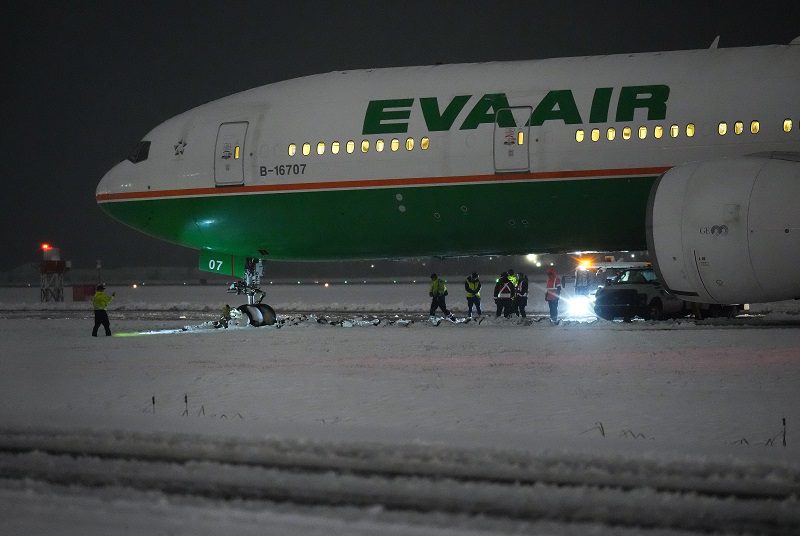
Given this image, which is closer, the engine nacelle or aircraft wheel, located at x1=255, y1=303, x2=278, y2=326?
the engine nacelle

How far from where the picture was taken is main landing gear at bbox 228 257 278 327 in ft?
71.6

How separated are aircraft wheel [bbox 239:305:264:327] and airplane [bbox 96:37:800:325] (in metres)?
1.34

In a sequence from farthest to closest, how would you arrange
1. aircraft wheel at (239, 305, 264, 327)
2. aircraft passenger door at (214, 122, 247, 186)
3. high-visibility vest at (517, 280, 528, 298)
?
high-visibility vest at (517, 280, 528, 298) < aircraft wheel at (239, 305, 264, 327) < aircraft passenger door at (214, 122, 247, 186)

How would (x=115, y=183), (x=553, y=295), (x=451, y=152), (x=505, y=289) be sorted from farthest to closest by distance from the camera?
(x=553, y=295)
(x=505, y=289)
(x=115, y=183)
(x=451, y=152)

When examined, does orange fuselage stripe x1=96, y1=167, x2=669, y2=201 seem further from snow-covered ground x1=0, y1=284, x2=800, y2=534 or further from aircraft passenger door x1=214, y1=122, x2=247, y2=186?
snow-covered ground x1=0, y1=284, x2=800, y2=534

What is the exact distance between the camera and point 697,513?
5.83 meters

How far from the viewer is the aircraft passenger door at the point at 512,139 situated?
58.3 feet

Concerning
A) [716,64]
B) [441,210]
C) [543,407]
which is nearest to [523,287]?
[441,210]

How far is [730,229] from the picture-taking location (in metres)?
14.6

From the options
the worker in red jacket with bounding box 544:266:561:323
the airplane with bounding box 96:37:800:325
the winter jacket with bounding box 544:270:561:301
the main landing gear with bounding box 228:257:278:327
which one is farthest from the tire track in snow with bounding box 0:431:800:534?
the winter jacket with bounding box 544:270:561:301

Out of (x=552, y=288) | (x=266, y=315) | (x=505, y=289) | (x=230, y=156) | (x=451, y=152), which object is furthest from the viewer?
(x=552, y=288)

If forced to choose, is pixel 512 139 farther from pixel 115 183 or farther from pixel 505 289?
pixel 115 183

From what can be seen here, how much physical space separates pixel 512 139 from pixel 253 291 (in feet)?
26.9

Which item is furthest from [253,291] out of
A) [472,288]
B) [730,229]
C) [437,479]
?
[437,479]
